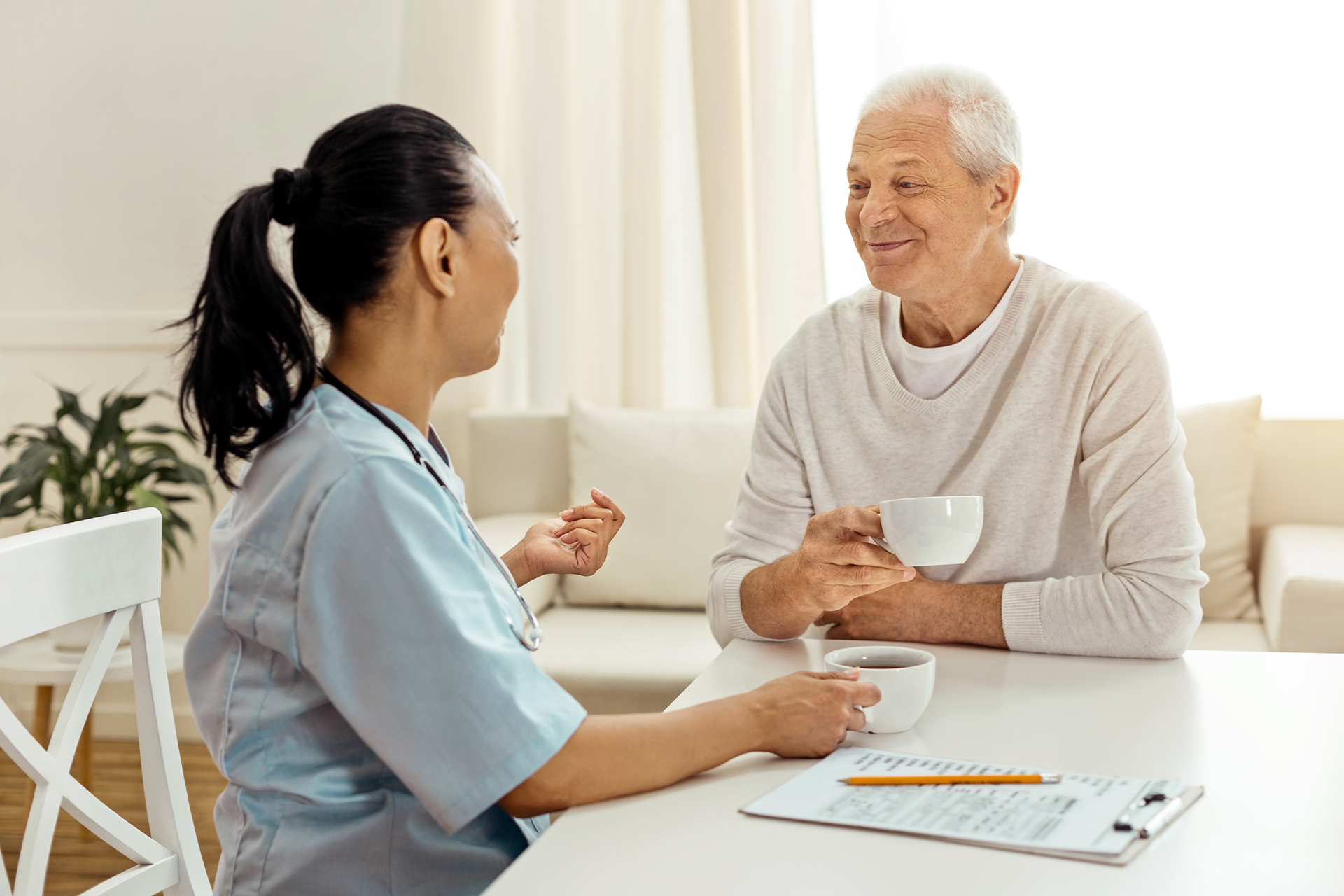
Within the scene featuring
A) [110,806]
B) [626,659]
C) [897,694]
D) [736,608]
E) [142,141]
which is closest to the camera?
[897,694]

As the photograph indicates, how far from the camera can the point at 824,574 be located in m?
1.12

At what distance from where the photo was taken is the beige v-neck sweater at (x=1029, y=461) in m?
1.16

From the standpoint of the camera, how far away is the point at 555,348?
3.05m

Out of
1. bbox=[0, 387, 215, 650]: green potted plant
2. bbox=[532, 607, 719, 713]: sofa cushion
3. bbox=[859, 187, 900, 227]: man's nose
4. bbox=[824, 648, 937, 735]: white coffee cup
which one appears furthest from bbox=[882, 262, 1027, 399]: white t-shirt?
bbox=[0, 387, 215, 650]: green potted plant

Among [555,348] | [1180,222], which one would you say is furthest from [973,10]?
[555,348]

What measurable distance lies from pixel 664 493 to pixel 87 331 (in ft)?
6.23

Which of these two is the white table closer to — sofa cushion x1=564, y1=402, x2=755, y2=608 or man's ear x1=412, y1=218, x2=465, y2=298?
man's ear x1=412, y1=218, x2=465, y2=298

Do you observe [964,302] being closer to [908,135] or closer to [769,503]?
[908,135]

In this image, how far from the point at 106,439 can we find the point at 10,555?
2.11 metres

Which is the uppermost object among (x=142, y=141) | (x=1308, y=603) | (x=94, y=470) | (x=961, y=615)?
(x=142, y=141)

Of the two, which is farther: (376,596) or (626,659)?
(626,659)

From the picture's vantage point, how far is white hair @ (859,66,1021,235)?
140 centimetres

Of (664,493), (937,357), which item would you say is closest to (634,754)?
(937,357)

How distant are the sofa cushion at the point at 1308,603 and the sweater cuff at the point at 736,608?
1.14 metres
